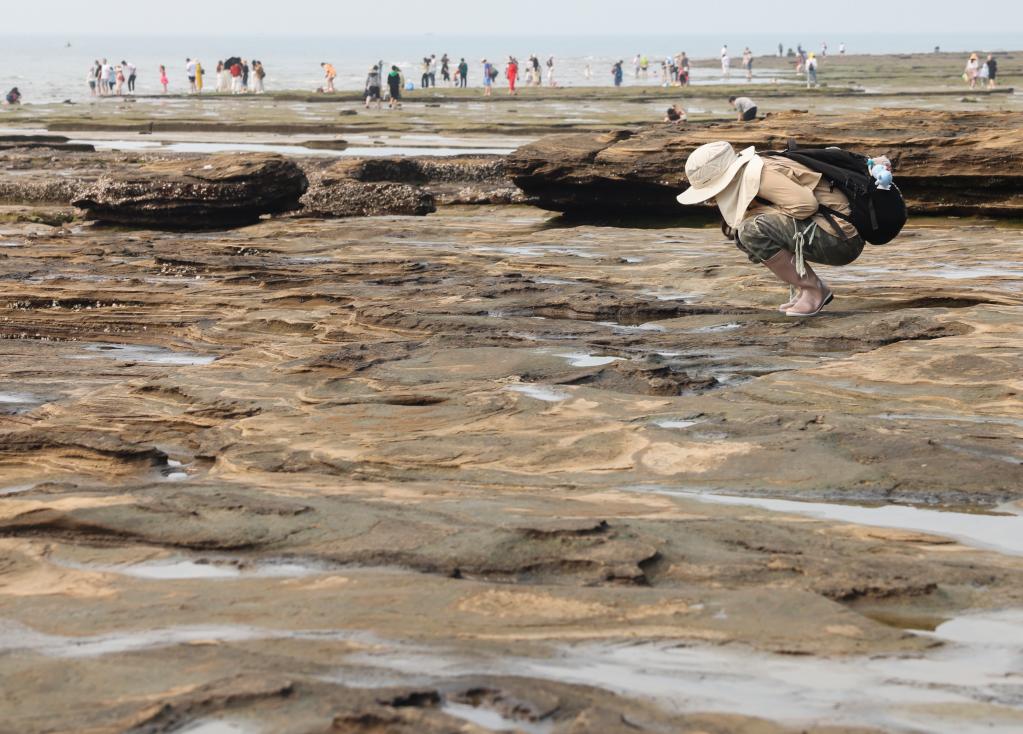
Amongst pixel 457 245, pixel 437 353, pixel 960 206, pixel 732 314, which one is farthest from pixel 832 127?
pixel 437 353

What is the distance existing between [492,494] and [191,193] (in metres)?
10.5

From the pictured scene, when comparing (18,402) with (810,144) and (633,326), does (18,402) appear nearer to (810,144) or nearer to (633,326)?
(633,326)

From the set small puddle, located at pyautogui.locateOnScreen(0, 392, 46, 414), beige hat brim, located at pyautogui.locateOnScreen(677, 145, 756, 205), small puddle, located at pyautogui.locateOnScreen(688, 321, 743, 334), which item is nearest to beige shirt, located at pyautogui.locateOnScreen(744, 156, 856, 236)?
beige hat brim, located at pyautogui.locateOnScreen(677, 145, 756, 205)

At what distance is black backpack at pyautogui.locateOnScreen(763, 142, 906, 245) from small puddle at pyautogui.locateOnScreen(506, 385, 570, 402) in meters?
2.51

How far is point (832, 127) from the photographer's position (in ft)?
47.9

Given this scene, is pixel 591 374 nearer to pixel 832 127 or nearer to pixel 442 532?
pixel 442 532

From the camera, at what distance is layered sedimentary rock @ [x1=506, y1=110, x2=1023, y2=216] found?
45.7 feet

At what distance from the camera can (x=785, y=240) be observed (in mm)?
8641

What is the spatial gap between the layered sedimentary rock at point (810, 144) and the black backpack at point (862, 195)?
5.81m

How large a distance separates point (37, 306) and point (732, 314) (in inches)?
197

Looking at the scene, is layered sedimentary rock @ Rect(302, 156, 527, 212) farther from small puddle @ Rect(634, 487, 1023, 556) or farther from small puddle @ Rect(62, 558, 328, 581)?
small puddle @ Rect(62, 558, 328, 581)

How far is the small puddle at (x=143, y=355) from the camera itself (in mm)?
8820

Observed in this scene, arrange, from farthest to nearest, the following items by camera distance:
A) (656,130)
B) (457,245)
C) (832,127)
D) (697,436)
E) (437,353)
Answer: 1. (656,130)
2. (832,127)
3. (457,245)
4. (437,353)
5. (697,436)

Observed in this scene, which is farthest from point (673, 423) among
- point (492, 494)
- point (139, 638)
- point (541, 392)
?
point (139, 638)
